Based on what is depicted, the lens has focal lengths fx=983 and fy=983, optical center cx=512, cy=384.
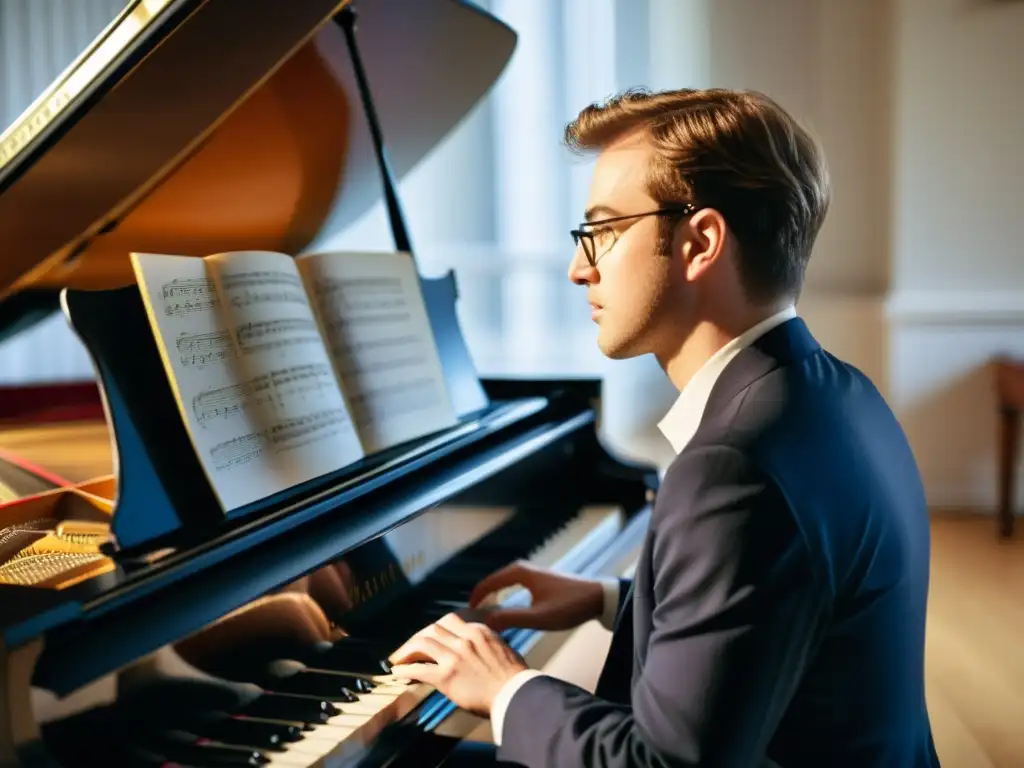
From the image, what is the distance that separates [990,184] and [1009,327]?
606mm

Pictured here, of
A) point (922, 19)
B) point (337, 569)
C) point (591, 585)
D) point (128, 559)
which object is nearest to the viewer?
point (128, 559)

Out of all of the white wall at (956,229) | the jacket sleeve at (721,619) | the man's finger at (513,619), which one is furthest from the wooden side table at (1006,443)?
the jacket sleeve at (721,619)

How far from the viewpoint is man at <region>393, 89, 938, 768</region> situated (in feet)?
2.98

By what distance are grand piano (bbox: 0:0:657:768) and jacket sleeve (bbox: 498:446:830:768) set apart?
392 millimetres

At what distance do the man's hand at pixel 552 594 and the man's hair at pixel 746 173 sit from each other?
0.63 metres

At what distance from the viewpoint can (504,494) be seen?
1896mm

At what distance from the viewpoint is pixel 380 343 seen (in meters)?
1.64

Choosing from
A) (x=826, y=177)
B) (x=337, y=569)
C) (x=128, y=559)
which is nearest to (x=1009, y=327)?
(x=826, y=177)

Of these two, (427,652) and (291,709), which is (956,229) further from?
(291,709)

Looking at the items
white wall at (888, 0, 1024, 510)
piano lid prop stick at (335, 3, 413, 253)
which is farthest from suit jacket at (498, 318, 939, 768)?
white wall at (888, 0, 1024, 510)

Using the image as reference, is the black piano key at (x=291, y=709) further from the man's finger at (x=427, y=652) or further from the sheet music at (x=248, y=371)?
the sheet music at (x=248, y=371)

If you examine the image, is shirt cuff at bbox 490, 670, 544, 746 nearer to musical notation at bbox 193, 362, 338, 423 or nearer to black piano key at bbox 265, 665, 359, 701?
black piano key at bbox 265, 665, 359, 701

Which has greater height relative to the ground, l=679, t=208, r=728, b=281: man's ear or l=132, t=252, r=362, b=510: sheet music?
l=679, t=208, r=728, b=281: man's ear

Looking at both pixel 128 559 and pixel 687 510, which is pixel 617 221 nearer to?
pixel 687 510
